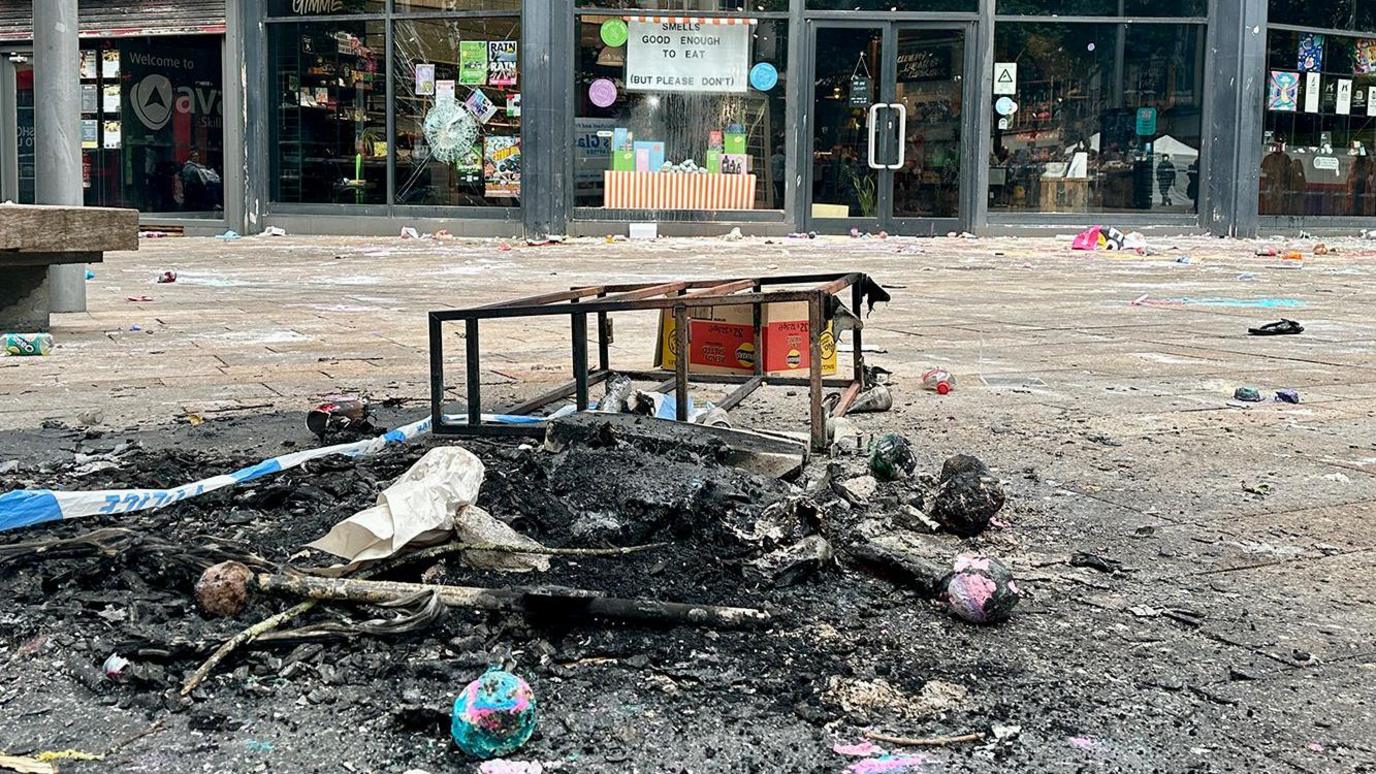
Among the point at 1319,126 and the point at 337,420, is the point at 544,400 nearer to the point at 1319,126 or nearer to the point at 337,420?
the point at 337,420

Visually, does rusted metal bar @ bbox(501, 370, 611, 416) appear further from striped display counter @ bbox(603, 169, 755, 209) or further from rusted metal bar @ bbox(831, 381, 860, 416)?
striped display counter @ bbox(603, 169, 755, 209)

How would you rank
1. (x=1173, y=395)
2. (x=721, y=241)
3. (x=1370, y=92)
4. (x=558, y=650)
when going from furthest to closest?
(x=1370, y=92) → (x=721, y=241) → (x=1173, y=395) → (x=558, y=650)

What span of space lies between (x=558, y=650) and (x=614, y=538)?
555 millimetres

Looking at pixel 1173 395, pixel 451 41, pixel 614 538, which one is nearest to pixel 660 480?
pixel 614 538

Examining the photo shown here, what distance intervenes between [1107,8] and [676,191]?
18.7 ft

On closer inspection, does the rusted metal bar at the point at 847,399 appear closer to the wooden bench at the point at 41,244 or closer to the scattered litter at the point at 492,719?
the scattered litter at the point at 492,719

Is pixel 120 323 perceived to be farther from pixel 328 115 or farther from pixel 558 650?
pixel 328 115

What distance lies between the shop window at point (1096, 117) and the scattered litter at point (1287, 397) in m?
12.3

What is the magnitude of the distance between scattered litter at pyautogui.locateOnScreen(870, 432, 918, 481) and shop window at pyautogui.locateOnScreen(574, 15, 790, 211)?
13.5m

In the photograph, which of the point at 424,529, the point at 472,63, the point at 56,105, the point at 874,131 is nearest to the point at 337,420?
the point at 424,529

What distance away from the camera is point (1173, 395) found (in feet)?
16.9

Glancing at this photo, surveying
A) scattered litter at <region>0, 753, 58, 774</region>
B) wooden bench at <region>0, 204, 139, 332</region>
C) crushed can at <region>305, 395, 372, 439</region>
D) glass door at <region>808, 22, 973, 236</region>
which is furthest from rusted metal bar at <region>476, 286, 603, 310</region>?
glass door at <region>808, 22, 973, 236</region>

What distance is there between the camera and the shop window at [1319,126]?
17.3 meters

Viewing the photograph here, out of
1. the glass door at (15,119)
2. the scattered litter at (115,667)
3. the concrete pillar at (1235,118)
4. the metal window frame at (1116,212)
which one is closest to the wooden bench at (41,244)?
the scattered litter at (115,667)
